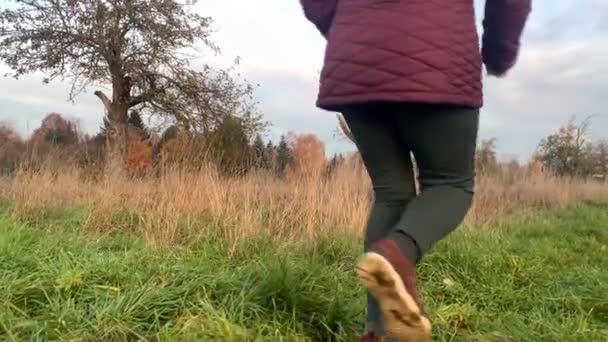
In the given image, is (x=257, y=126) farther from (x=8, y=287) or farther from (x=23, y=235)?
(x=8, y=287)

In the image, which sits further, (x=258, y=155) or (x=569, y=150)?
(x=569, y=150)

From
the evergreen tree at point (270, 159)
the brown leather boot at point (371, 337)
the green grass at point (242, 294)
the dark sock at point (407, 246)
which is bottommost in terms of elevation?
the green grass at point (242, 294)

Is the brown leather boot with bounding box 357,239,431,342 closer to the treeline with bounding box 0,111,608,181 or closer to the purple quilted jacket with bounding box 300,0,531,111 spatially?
the purple quilted jacket with bounding box 300,0,531,111

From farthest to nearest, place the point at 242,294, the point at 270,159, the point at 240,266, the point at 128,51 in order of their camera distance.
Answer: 1. the point at 128,51
2. the point at 270,159
3. the point at 240,266
4. the point at 242,294

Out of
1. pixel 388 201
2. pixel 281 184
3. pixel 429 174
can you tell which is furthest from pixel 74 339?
pixel 281 184

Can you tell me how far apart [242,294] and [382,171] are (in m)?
0.84

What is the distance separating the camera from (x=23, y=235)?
140 inches

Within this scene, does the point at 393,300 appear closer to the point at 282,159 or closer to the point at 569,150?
the point at 282,159

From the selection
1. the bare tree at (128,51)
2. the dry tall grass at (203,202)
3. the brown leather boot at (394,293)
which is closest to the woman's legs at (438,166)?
the brown leather boot at (394,293)

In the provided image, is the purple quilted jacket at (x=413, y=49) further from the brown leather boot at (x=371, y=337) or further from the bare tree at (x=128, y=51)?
the bare tree at (x=128, y=51)

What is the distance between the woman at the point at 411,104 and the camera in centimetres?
164

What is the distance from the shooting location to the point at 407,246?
1636 mm

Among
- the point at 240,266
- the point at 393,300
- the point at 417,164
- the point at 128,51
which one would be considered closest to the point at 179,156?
the point at 240,266

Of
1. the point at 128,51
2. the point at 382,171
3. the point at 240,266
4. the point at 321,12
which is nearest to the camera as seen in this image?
the point at 382,171
